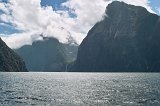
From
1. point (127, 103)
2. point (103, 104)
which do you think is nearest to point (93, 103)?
point (103, 104)

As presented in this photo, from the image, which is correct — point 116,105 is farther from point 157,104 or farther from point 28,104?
point 28,104

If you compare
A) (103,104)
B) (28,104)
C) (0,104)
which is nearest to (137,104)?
(103,104)

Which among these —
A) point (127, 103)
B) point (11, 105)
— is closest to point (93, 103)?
point (127, 103)

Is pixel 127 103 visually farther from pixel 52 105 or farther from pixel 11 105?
pixel 11 105

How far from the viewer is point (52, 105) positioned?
88062 millimetres

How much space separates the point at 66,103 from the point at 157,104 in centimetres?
2495

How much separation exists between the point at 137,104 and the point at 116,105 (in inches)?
247

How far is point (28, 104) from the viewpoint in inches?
3538

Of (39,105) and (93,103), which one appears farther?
(93,103)

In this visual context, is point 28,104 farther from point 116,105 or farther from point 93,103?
point 116,105

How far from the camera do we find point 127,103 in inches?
3620

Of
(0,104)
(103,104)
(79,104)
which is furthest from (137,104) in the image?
(0,104)

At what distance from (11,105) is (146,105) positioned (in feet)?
117

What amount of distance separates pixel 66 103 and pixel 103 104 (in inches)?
411
